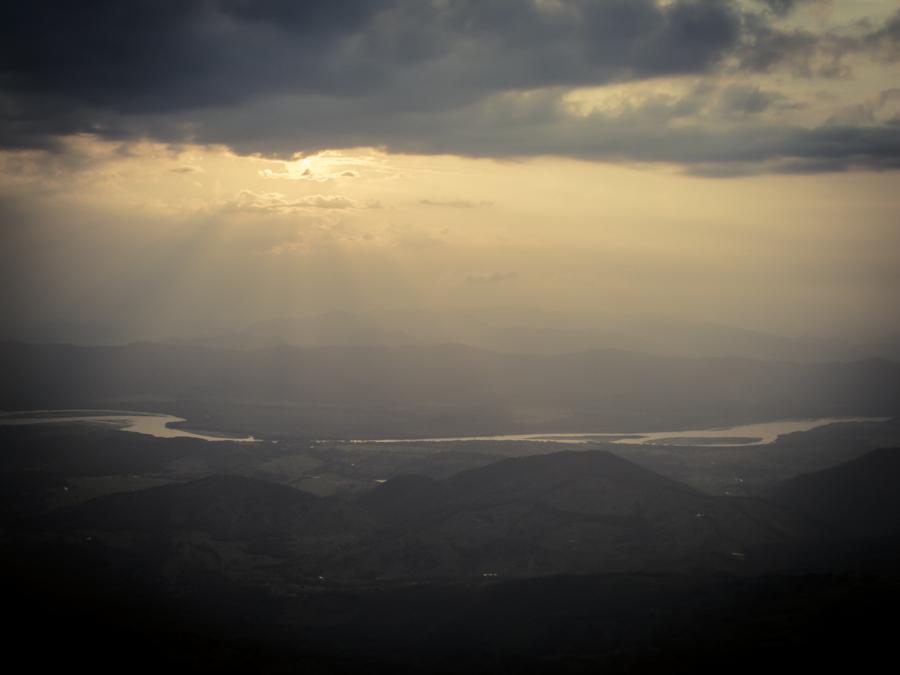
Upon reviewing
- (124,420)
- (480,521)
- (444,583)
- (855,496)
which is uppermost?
(124,420)

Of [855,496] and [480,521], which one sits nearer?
[480,521]

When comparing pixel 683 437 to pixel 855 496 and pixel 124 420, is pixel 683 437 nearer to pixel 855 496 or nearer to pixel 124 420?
pixel 855 496

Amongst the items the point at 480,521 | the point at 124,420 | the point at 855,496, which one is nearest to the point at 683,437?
the point at 855,496

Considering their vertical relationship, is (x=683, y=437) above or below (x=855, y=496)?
above

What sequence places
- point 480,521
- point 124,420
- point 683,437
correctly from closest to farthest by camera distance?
point 480,521 → point 683,437 → point 124,420

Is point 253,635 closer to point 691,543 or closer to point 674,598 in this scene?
point 674,598

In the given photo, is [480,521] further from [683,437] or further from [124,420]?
[124,420]

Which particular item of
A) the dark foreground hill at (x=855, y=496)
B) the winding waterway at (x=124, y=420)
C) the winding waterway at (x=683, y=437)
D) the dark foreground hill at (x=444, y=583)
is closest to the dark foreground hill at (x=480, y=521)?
the dark foreground hill at (x=444, y=583)

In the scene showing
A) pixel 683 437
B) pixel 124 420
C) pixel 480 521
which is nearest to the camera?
pixel 480 521

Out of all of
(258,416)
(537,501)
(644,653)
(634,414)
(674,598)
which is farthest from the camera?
(634,414)

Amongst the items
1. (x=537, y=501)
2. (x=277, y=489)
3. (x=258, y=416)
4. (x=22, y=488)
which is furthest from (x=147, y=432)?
(x=537, y=501)

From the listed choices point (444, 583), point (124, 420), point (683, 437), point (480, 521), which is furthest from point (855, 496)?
point (124, 420)
